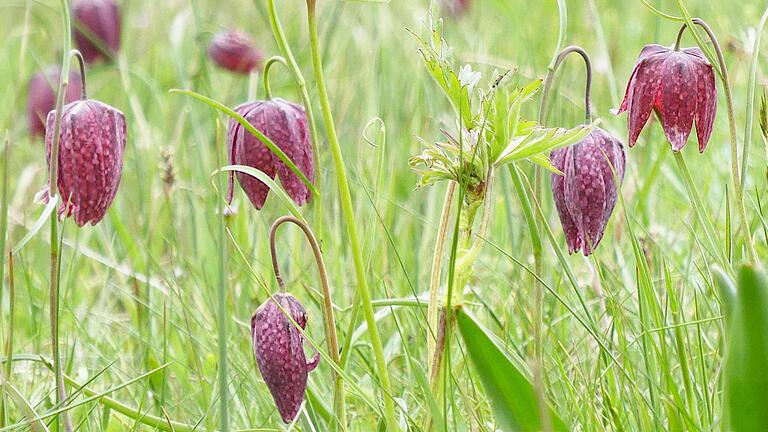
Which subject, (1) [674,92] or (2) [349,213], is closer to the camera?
(2) [349,213]

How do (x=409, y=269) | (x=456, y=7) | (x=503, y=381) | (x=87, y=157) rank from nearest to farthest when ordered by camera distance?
1. (x=503, y=381)
2. (x=87, y=157)
3. (x=409, y=269)
4. (x=456, y=7)

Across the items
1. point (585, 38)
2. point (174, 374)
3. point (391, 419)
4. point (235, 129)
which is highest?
point (585, 38)

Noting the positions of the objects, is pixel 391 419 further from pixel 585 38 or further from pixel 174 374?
pixel 585 38

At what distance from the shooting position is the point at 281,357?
1052 millimetres

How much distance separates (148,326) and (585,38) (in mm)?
1837

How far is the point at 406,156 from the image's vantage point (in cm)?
219

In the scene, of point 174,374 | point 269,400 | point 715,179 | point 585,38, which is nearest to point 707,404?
point 269,400

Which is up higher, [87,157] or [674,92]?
[674,92]

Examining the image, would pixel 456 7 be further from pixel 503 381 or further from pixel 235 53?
pixel 503 381

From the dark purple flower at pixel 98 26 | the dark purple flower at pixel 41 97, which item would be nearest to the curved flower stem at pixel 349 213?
the dark purple flower at pixel 41 97

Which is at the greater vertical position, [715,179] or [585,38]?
[585,38]

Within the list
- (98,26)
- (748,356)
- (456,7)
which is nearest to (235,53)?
(98,26)

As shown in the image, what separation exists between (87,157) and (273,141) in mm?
197

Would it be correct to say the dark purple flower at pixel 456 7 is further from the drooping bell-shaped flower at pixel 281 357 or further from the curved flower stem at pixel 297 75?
the drooping bell-shaped flower at pixel 281 357
